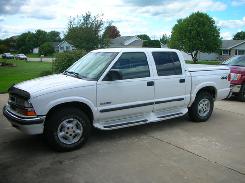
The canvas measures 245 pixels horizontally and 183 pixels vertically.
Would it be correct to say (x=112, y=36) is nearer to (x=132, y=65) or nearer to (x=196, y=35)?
(x=196, y=35)

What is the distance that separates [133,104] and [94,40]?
1651 cm

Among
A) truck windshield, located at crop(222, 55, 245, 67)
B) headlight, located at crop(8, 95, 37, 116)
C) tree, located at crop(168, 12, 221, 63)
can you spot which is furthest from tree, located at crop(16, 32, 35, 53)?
headlight, located at crop(8, 95, 37, 116)

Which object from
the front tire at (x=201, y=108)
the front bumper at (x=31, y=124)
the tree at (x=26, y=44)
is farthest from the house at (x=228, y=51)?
the front bumper at (x=31, y=124)

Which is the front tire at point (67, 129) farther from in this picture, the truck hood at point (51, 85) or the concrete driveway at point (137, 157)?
the truck hood at point (51, 85)

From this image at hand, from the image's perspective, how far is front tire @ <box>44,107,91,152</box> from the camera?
5840mm

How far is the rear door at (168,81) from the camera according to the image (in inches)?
282

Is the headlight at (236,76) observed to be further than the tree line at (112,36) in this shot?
No

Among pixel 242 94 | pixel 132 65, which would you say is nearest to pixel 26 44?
pixel 242 94

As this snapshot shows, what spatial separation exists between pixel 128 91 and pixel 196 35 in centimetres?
5469

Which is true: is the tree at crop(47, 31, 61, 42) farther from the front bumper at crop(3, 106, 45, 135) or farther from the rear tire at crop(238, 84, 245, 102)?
the front bumper at crop(3, 106, 45, 135)

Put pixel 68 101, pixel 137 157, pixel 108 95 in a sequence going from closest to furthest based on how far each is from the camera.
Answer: pixel 137 157 < pixel 68 101 < pixel 108 95

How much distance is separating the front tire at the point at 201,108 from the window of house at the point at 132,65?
5.93ft

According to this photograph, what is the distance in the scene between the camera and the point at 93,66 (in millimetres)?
6816

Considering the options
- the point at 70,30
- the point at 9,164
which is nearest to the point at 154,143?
the point at 9,164
